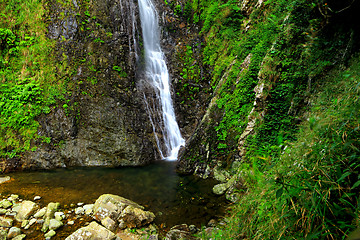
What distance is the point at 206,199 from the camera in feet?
17.0

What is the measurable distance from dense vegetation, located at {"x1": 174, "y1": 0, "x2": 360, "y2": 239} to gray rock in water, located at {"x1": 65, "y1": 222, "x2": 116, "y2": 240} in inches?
103

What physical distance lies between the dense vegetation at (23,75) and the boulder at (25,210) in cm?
387

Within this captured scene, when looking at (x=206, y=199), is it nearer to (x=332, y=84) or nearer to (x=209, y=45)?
(x=332, y=84)

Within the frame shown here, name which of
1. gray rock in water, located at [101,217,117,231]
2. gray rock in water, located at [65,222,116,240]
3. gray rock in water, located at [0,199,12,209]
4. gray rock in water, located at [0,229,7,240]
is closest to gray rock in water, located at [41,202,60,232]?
gray rock in water, located at [0,229,7,240]

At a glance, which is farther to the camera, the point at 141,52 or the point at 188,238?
the point at 141,52

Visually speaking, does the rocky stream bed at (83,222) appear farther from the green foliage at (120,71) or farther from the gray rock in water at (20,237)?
the green foliage at (120,71)

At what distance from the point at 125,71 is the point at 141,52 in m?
1.95

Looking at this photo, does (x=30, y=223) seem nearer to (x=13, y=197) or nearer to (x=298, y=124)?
(x=13, y=197)

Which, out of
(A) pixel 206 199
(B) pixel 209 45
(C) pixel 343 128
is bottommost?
(A) pixel 206 199

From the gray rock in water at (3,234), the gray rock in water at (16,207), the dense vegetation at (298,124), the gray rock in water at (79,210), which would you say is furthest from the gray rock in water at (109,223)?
the dense vegetation at (298,124)

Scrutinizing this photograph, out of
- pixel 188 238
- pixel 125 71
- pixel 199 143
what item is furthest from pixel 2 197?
pixel 125 71

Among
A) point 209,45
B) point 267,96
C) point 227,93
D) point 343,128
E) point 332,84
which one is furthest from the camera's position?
point 209,45

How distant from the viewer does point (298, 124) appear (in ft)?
11.7

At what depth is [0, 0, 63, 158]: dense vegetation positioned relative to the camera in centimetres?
755
